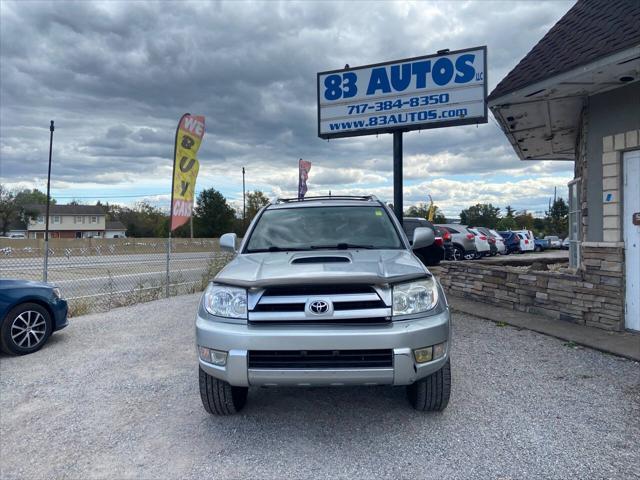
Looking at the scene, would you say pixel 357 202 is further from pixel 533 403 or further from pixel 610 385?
pixel 610 385

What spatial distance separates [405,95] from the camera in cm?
966

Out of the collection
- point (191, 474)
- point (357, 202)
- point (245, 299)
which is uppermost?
point (357, 202)

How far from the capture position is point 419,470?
295 centimetres

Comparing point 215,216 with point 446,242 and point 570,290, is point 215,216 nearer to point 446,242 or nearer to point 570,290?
point 446,242

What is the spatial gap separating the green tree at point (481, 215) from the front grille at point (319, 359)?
75.3m

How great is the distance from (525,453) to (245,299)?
2198 millimetres

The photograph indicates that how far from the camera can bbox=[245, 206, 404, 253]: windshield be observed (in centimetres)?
431

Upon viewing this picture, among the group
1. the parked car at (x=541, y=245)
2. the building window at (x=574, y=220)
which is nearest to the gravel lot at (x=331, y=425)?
the building window at (x=574, y=220)

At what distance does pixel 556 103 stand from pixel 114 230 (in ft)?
315

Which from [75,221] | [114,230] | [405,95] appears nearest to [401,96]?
[405,95]

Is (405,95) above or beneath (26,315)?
above

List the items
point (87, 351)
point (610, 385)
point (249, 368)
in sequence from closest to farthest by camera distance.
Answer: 1. point (249, 368)
2. point (610, 385)
3. point (87, 351)

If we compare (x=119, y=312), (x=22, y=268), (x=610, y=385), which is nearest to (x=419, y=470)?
(x=610, y=385)

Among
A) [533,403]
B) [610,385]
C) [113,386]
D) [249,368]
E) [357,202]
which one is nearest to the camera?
[249,368]
